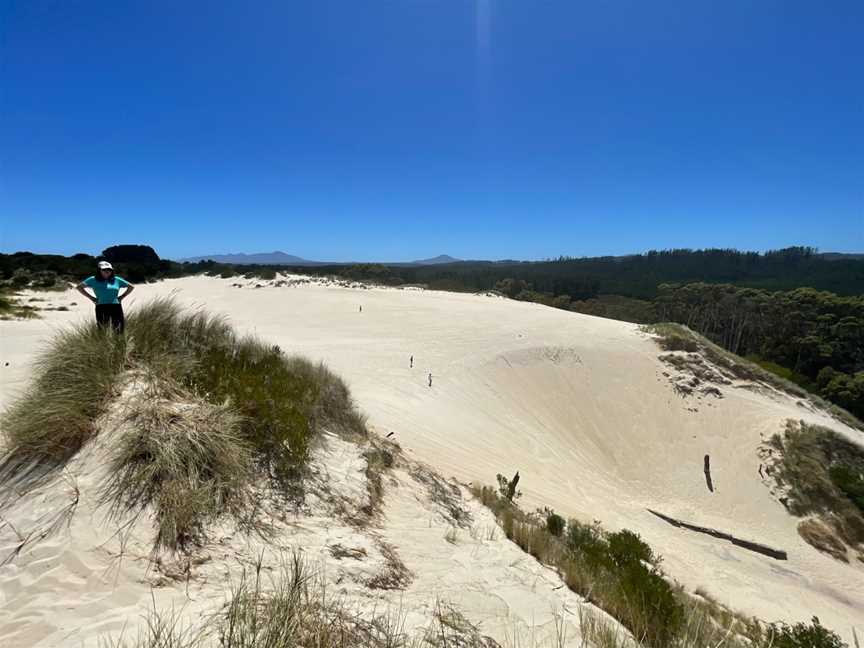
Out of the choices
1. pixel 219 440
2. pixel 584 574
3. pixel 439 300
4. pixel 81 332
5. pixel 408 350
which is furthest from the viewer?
pixel 439 300

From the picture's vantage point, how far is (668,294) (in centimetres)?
6034

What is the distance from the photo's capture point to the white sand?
832cm

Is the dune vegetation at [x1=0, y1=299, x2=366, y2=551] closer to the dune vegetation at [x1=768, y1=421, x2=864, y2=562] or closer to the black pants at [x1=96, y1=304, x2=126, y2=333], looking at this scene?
the black pants at [x1=96, y1=304, x2=126, y2=333]

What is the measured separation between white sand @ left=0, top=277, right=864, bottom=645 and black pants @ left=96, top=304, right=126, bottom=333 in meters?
2.36

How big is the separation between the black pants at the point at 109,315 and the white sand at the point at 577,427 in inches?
92.9

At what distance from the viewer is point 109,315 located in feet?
19.4

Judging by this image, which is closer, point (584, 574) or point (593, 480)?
point (584, 574)

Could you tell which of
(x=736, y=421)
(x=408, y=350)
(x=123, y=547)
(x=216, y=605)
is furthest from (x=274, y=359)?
(x=736, y=421)

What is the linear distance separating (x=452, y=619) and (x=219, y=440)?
2.59 m

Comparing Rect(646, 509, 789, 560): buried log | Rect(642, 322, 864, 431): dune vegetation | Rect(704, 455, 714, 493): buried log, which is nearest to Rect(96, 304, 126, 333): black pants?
Rect(646, 509, 789, 560): buried log

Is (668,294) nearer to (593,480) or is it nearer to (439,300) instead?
(439,300)

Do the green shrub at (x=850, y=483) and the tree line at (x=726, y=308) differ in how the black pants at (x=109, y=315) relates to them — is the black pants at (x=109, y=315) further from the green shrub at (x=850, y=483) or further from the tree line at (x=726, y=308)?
the tree line at (x=726, y=308)

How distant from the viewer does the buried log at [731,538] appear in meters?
10.6

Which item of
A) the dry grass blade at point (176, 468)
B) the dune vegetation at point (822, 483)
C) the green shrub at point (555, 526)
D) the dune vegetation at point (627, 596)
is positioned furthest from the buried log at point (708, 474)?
the dry grass blade at point (176, 468)
